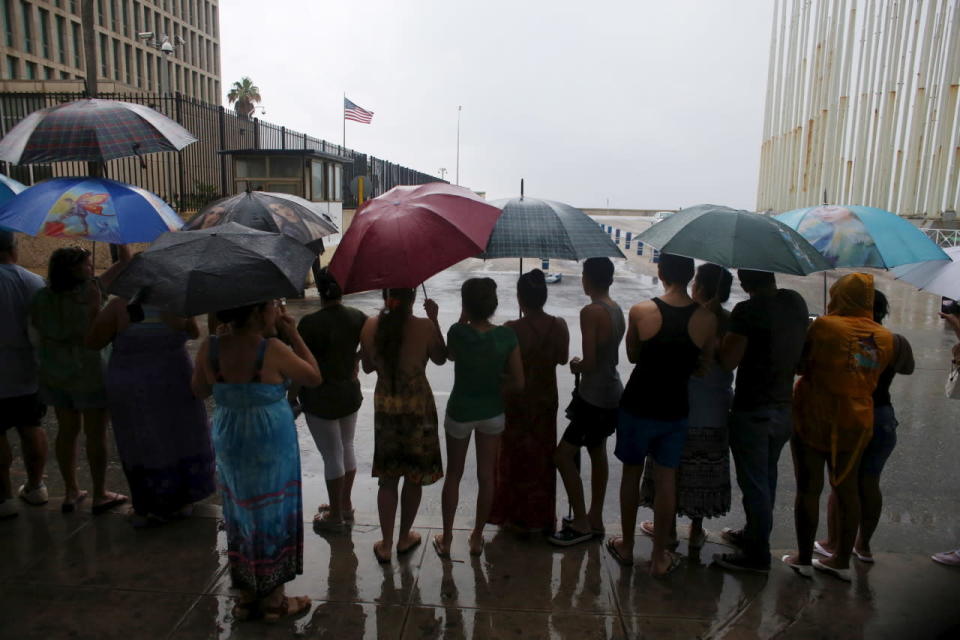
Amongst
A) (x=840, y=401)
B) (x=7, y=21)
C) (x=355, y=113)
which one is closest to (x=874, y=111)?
(x=355, y=113)

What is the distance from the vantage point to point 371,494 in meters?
4.84

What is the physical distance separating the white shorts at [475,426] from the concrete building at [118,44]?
69.4ft

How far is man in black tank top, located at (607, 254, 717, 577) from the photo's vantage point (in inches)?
128

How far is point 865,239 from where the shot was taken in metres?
3.47

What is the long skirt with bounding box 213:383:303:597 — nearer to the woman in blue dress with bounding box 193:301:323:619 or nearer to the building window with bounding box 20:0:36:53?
the woman in blue dress with bounding box 193:301:323:619

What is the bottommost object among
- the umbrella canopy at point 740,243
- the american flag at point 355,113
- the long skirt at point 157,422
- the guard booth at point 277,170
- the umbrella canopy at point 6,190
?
the long skirt at point 157,422

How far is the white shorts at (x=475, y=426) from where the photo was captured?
3445 millimetres

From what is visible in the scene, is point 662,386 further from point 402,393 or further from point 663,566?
point 402,393

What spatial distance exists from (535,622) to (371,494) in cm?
204

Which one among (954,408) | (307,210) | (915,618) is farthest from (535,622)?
(954,408)

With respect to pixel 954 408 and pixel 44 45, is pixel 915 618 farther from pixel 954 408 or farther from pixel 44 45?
pixel 44 45

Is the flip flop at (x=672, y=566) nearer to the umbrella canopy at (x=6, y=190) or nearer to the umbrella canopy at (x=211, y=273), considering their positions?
the umbrella canopy at (x=211, y=273)

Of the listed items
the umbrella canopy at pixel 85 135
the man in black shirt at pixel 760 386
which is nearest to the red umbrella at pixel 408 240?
the man in black shirt at pixel 760 386

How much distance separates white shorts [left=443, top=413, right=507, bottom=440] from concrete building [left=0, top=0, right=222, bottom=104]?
2117 cm
